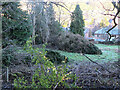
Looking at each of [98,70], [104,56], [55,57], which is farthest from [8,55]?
[104,56]

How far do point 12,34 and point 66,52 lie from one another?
31.8 inches

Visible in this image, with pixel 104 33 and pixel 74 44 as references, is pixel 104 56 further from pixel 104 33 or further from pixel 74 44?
pixel 74 44

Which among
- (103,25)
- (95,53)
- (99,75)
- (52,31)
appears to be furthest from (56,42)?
(99,75)

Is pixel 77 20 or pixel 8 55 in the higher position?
pixel 77 20

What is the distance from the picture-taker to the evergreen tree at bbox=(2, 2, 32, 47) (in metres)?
1.40

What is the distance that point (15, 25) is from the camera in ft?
4.76

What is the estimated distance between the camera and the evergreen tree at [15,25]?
1396 millimetres

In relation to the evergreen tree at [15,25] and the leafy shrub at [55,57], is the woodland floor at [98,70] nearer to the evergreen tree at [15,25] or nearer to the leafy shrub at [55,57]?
the leafy shrub at [55,57]

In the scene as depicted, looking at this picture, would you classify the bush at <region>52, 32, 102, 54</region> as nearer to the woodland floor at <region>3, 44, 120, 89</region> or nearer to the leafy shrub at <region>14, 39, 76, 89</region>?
the woodland floor at <region>3, 44, 120, 89</region>

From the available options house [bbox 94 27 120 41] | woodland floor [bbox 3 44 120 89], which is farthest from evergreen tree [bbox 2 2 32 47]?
house [bbox 94 27 120 41]

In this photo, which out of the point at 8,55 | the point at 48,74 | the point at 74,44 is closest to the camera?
the point at 48,74

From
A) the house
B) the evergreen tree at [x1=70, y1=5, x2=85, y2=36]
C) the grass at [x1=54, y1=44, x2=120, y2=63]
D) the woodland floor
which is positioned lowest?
the woodland floor

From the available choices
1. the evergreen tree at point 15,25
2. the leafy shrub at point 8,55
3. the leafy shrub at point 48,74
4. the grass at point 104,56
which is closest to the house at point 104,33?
the grass at point 104,56

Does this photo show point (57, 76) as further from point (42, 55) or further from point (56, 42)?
point (56, 42)
